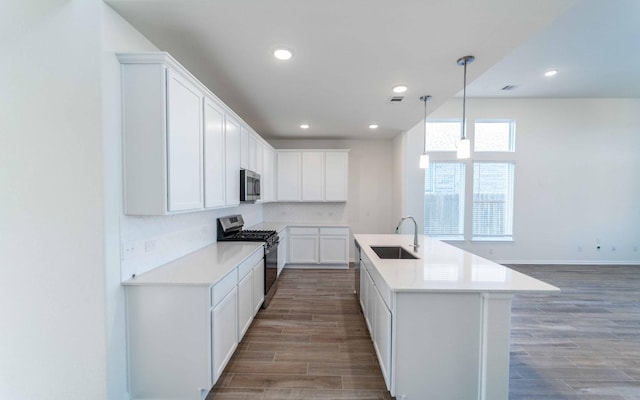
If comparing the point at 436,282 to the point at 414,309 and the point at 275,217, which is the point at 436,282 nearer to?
the point at 414,309

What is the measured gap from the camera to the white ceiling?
5.62 feet

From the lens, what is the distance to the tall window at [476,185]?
18.7 ft

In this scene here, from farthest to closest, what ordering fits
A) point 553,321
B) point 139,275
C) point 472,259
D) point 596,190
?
point 596,190, point 553,321, point 472,259, point 139,275

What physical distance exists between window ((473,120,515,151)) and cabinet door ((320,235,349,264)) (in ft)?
12.0

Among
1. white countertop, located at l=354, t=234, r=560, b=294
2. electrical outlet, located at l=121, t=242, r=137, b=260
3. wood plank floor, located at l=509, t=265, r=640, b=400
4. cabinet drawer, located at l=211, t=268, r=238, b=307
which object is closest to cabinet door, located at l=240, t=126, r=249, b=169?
cabinet drawer, located at l=211, t=268, r=238, b=307

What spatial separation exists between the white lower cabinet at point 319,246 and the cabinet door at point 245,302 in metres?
2.41

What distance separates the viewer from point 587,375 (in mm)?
2199

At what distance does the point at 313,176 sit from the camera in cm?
552

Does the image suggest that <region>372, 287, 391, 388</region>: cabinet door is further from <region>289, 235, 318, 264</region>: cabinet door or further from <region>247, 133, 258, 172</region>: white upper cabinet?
<region>289, 235, 318, 264</region>: cabinet door

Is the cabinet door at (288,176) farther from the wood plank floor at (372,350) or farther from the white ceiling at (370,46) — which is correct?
the wood plank floor at (372,350)

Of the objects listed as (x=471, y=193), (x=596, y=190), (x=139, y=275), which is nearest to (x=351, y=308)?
(x=139, y=275)

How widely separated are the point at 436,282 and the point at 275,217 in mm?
4428

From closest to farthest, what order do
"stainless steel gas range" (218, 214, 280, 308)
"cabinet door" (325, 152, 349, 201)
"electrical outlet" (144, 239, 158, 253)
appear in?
"electrical outlet" (144, 239, 158, 253), "stainless steel gas range" (218, 214, 280, 308), "cabinet door" (325, 152, 349, 201)

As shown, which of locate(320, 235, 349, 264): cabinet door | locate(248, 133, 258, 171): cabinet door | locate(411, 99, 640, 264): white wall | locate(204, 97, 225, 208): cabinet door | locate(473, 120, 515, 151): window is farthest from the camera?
locate(473, 120, 515, 151): window
